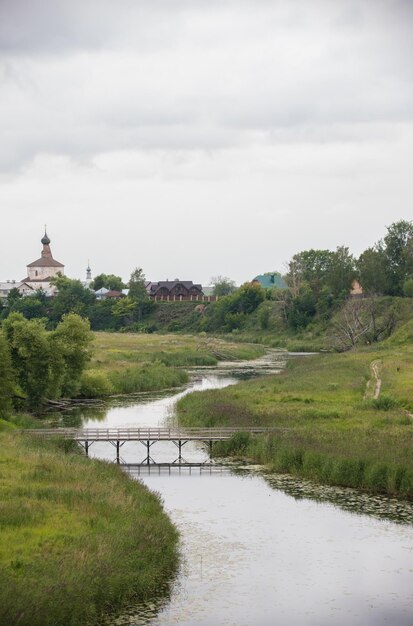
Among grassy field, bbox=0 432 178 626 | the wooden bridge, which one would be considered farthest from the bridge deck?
grassy field, bbox=0 432 178 626

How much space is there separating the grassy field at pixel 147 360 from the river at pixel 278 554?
34374 millimetres

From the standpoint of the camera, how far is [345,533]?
136 ft

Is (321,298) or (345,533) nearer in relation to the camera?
(345,533)

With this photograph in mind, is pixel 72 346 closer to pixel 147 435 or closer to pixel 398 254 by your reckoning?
pixel 147 435

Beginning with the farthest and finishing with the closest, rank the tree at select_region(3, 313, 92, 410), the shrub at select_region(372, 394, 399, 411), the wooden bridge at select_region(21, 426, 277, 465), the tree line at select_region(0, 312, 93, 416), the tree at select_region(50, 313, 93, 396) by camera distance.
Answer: the tree at select_region(50, 313, 93, 396) < the tree at select_region(3, 313, 92, 410) < the tree line at select_region(0, 312, 93, 416) < the shrub at select_region(372, 394, 399, 411) < the wooden bridge at select_region(21, 426, 277, 465)

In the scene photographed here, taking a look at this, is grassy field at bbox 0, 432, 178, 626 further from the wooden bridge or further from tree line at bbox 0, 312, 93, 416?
tree line at bbox 0, 312, 93, 416

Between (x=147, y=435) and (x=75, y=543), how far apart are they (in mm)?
22708

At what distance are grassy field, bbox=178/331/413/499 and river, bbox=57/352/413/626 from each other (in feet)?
4.89

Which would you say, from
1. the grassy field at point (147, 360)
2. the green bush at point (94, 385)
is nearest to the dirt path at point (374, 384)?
the grassy field at point (147, 360)

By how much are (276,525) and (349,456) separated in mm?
8843

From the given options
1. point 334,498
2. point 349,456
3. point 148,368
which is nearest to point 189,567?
point 334,498

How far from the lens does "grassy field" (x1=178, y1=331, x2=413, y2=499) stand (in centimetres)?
4903

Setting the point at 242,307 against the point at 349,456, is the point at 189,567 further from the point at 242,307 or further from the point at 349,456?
the point at 242,307

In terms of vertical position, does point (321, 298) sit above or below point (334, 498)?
above
